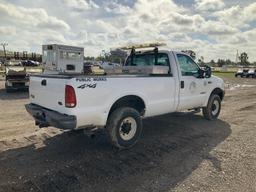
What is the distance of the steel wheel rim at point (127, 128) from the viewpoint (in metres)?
5.37

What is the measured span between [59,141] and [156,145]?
6.96 feet

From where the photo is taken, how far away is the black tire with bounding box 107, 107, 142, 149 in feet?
16.8

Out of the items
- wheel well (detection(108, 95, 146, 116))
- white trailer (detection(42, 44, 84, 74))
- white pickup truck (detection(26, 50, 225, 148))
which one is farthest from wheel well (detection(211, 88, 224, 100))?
white trailer (detection(42, 44, 84, 74))

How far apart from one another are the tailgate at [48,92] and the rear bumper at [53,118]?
95mm

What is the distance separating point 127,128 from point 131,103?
0.62 meters

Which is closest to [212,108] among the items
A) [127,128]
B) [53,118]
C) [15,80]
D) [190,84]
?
[190,84]

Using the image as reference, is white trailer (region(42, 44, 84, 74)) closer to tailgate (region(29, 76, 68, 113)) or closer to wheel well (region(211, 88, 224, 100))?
wheel well (region(211, 88, 224, 100))

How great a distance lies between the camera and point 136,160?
15.8 feet

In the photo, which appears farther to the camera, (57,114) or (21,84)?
(21,84)

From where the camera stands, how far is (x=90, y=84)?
4.61m

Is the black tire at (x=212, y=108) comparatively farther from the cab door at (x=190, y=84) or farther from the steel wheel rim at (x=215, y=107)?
the cab door at (x=190, y=84)

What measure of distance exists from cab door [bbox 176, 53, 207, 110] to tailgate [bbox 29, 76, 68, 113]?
124 inches

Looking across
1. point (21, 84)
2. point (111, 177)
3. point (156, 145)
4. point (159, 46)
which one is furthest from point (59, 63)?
point (111, 177)

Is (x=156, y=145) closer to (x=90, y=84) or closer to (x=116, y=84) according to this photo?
(x=116, y=84)
